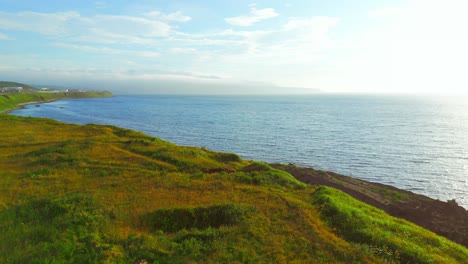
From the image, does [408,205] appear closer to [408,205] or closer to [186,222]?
[408,205]

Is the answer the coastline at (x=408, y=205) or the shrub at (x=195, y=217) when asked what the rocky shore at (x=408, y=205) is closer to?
the coastline at (x=408, y=205)

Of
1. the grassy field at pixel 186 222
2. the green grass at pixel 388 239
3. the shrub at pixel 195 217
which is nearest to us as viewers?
the grassy field at pixel 186 222

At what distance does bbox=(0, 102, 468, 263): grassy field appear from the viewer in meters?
17.5

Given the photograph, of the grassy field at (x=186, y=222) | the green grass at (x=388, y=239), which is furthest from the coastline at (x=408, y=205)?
the green grass at (x=388, y=239)

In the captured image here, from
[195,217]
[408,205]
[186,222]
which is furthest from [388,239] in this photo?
[408,205]

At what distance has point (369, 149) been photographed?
81.3m

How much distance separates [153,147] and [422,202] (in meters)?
39.7

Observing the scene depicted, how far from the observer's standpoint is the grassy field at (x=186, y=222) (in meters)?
17.5

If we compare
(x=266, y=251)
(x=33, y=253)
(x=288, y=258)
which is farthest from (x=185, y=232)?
(x=33, y=253)

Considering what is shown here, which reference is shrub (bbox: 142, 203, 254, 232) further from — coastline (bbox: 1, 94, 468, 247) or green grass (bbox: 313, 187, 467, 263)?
coastline (bbox: 1, 94, 468, 247)

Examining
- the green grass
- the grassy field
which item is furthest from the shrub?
the green grass

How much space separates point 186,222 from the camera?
22188mm

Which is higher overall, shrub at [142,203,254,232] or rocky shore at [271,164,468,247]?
shrub at [142,203,254,232]

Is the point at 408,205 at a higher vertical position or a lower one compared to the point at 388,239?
lower
